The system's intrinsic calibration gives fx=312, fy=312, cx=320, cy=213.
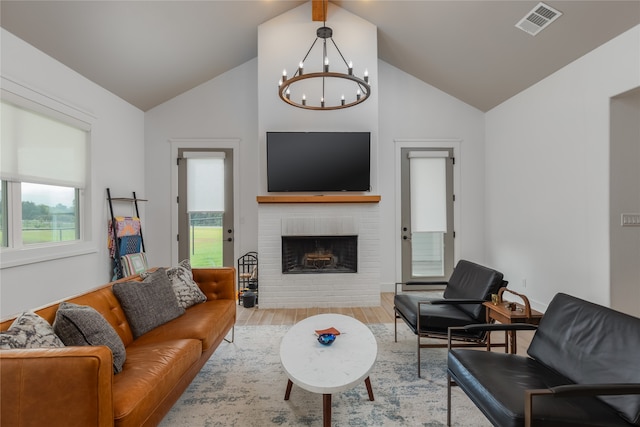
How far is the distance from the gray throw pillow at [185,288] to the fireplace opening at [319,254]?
63.9 inches

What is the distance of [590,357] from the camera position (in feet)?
5.31

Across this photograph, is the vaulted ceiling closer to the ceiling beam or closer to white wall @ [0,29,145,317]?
white wall @ [0,29,145,317]

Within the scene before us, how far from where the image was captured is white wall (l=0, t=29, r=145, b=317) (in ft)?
9.52

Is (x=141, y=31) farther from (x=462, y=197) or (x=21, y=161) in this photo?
(x=462, y=197)

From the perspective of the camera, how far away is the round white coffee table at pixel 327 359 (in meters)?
1.69

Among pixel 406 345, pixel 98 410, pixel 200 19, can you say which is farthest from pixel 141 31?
pixel 406 345

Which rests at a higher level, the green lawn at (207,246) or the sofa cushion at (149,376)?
the green lawn at (207,246)

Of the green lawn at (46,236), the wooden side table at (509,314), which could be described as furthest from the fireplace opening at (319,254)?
the green lawn at (46,236)

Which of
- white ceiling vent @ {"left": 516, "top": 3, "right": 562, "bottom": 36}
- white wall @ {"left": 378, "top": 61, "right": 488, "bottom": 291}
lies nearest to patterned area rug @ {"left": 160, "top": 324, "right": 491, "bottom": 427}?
white wall @ {"left": 378, "top": 61, "right": 488, "bottom": 291}

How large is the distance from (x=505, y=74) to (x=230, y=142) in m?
4.19

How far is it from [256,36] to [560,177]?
449cm

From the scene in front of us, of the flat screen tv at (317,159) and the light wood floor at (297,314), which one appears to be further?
the flat screen tv at (317,159)

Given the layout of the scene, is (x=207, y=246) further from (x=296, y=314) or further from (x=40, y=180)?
(x=40, y=180)

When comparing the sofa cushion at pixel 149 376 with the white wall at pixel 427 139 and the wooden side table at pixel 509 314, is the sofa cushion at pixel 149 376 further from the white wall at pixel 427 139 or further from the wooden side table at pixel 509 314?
the white wall at pixel 427 139
